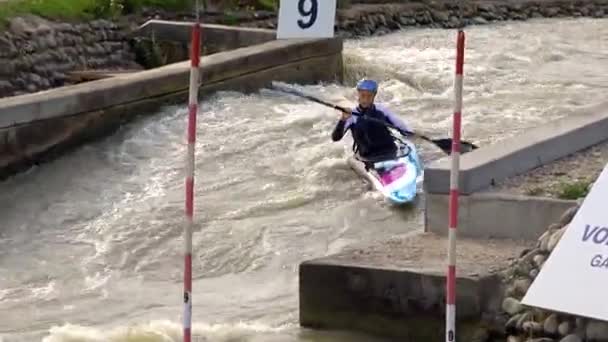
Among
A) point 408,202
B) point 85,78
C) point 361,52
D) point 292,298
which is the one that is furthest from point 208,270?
point 361,52

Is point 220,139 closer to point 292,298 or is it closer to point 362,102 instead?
point 362,102

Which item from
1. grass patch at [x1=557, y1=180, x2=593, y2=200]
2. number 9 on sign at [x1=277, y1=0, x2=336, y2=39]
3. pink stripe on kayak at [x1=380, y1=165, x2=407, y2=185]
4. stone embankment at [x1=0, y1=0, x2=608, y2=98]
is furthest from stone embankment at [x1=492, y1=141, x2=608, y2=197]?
stone embankment at [x1=0, y1=0, x2=608, y2=98]

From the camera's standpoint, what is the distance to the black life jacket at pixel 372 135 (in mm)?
10938

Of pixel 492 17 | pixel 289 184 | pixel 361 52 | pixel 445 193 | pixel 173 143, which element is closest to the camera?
pixel 445 193

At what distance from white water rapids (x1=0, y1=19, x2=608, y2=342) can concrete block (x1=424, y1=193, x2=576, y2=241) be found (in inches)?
39.3

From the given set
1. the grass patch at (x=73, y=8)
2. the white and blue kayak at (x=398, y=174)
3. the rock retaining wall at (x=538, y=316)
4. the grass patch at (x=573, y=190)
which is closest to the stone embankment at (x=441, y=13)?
the grass patch at (x=73, y=8)

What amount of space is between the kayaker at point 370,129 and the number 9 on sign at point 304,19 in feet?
16.9

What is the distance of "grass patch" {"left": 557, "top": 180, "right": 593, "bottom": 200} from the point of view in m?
7.33

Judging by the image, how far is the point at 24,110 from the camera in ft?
36.4

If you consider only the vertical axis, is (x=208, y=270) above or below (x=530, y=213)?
below

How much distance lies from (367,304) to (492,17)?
64.5ft

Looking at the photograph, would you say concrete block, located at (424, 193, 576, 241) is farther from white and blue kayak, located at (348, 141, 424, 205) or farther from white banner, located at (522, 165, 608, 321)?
white and blue kayak, located at (348, 141, 424, 205)

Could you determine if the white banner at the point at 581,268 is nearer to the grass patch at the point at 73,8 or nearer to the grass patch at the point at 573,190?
the grass patch at the point at 573,190

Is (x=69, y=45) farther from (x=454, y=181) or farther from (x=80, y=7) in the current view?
(x=454, y=181)
